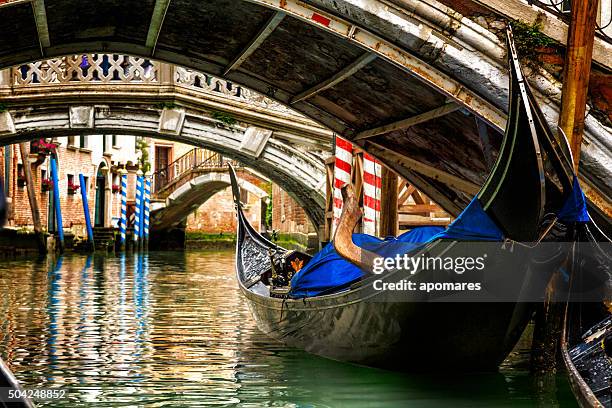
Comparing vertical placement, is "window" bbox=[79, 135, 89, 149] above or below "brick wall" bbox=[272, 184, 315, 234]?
above

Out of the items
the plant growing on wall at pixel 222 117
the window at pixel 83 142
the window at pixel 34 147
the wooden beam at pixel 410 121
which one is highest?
the window at pixel 83 142

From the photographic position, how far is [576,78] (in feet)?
12.5

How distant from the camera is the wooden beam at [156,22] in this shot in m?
4.68

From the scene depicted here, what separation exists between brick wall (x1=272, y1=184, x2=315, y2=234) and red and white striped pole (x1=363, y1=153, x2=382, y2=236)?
723 cm

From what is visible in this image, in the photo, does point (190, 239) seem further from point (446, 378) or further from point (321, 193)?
point (446, 378)

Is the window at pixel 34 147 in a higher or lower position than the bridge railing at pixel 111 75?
lower

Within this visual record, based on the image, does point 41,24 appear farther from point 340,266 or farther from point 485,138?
point 485,138

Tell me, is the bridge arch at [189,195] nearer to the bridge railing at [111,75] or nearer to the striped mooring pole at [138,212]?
the striped mooring pole at [138,212]

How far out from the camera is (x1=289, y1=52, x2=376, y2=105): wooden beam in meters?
4.65

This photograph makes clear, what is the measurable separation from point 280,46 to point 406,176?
127 centimetres

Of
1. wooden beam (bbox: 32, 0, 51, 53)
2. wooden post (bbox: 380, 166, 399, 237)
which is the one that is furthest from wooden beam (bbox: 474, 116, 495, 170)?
wooden beam (bbox: 32, 0, 51, 53)

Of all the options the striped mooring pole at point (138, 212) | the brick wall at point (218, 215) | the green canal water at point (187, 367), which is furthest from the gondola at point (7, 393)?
the brick wall at point (218, 215)

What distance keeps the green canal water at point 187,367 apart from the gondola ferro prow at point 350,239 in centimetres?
38

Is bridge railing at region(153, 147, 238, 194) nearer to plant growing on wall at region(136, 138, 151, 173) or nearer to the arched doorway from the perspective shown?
plant growing on wall at region(136, 138, 151, 173)
